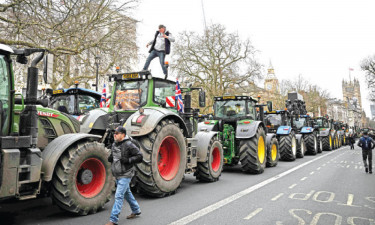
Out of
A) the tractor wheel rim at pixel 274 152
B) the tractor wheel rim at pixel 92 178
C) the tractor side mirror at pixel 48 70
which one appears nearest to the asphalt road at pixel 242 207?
the tractor wheel rim at pixel 92 178

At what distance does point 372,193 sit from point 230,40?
25196mm

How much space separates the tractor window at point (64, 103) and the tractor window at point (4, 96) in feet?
19.4

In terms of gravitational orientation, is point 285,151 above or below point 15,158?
below

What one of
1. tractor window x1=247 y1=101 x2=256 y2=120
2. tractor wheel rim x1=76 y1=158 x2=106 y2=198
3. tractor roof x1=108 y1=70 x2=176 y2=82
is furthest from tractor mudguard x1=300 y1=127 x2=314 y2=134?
tractor wheel rim x1=76 y1=158 x2=106 y2=198

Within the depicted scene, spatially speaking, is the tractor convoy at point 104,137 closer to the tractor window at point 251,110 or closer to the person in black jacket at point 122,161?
the tractor window at point 251,110

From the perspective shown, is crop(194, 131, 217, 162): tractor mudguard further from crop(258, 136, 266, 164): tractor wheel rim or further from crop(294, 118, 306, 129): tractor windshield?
crop(294, 118, 306, 129): tractor windshield

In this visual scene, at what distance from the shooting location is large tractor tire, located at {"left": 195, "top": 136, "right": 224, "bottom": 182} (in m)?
7.62

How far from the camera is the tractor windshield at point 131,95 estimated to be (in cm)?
652

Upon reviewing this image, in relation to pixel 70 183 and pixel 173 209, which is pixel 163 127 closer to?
pixel 173 209

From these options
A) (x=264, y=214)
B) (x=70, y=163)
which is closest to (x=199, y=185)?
(x=264, y=214)

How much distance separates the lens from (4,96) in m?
3.81

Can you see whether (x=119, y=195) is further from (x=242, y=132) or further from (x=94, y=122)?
(x=242, y=132)

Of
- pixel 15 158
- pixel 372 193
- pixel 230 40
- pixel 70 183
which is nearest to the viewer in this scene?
pixel 15 158

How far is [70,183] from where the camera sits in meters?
4.21
